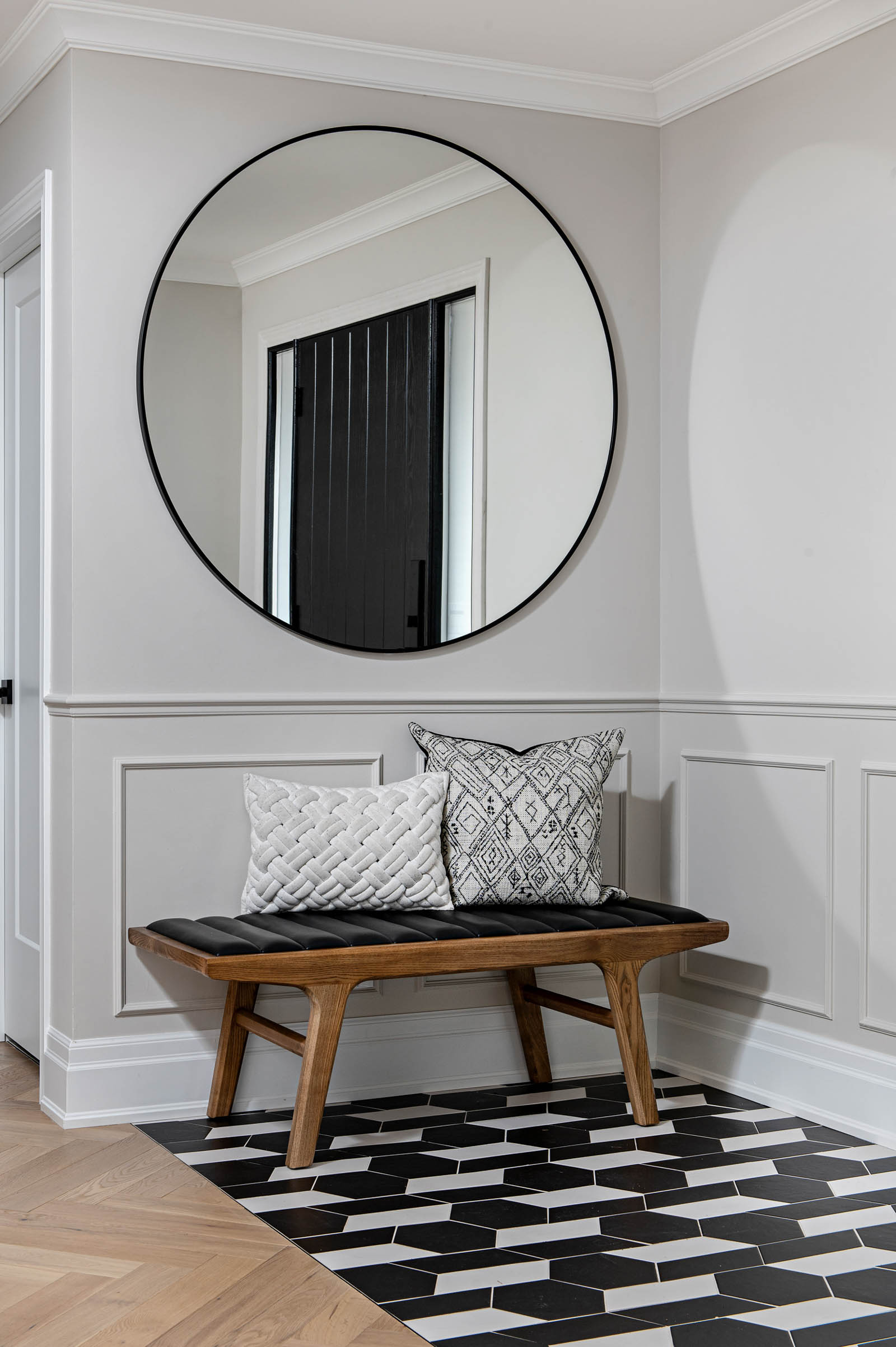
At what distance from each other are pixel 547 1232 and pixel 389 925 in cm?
72

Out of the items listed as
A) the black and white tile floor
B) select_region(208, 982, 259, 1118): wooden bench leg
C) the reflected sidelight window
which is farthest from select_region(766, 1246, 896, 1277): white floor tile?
the reflected sidelight window

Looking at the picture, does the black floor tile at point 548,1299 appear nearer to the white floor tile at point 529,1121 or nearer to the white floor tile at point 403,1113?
the white floor tile at point 529,1121

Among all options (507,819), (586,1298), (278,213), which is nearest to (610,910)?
(507,819)

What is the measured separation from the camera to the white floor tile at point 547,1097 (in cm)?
319

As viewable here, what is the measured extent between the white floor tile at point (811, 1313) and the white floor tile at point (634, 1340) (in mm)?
131

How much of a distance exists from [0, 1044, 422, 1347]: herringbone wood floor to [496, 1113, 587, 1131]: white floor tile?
0.70 m

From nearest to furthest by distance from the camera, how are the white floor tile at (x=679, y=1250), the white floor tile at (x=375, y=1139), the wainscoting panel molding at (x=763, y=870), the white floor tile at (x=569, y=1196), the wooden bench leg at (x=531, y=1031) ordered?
the white floor tile at (x=679, y=1250) < the white floor tile at (x=569, y=1196) < the white floor tile at (x=375, y=1139) < the wainscoting panel molding at (x=763, y=870) < the wooden bench leg at (x=531, y=1031)

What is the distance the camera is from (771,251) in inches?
128

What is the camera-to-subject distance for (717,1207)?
249 centimetres

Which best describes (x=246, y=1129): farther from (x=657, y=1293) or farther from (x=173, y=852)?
(x=657, y=1293)

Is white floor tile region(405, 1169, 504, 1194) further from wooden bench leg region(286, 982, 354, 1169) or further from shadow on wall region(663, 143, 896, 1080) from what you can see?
shadow on wall region(663, 143, 896, 1080)

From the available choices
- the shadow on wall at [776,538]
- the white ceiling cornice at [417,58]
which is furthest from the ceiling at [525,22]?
the shadow on wall at [776,538]

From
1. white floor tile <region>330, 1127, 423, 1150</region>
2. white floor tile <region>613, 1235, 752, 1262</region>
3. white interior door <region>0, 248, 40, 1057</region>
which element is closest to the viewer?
white floor tile <region>613, 1235, 752, 1262</region>

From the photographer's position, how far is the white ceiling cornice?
3.01 meters
